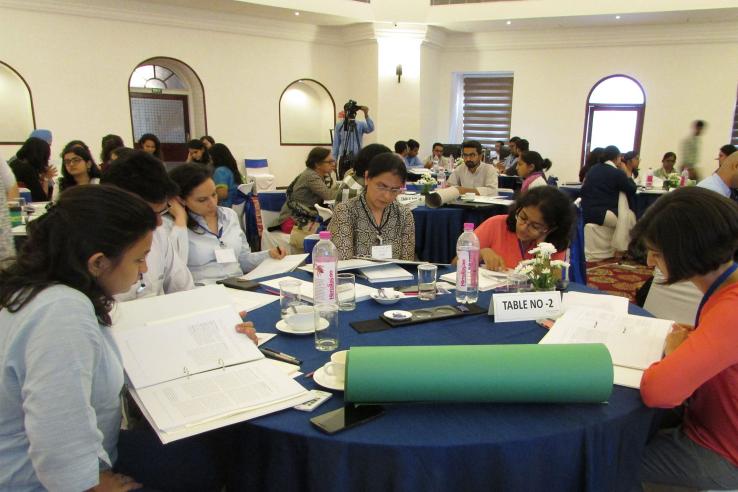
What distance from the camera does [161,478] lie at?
1.30m

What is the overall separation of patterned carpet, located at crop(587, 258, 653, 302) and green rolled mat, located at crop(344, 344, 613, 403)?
3751 mm

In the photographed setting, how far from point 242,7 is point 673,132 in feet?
26.4

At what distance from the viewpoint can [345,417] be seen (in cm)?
116

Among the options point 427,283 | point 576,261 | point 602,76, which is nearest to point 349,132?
point 602,76

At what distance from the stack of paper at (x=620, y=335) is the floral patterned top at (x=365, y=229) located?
1.18 meters

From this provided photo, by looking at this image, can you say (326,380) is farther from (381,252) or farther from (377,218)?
(377,218)

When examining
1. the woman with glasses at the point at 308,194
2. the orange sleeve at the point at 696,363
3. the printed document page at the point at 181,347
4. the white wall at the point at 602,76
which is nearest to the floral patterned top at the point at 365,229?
the printed document page at the point at 181,347

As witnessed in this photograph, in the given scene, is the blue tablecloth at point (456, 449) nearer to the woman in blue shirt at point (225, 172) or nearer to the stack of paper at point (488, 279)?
the stack of paper at point (488, 279)

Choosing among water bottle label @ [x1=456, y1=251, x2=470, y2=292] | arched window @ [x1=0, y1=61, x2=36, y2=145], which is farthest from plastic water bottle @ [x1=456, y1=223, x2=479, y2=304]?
arched window @ [x1=0, y1=61, x2=36, y2=145]

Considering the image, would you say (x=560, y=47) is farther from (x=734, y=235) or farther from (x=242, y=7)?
(x=734, y=235)

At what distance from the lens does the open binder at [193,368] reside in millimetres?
1168

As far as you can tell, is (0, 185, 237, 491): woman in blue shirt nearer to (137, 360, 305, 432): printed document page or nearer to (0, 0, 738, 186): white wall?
(137, 360, 305, 432): printed document page

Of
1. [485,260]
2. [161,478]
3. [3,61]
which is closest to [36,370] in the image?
[161,478]

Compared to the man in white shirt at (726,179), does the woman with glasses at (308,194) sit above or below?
below
